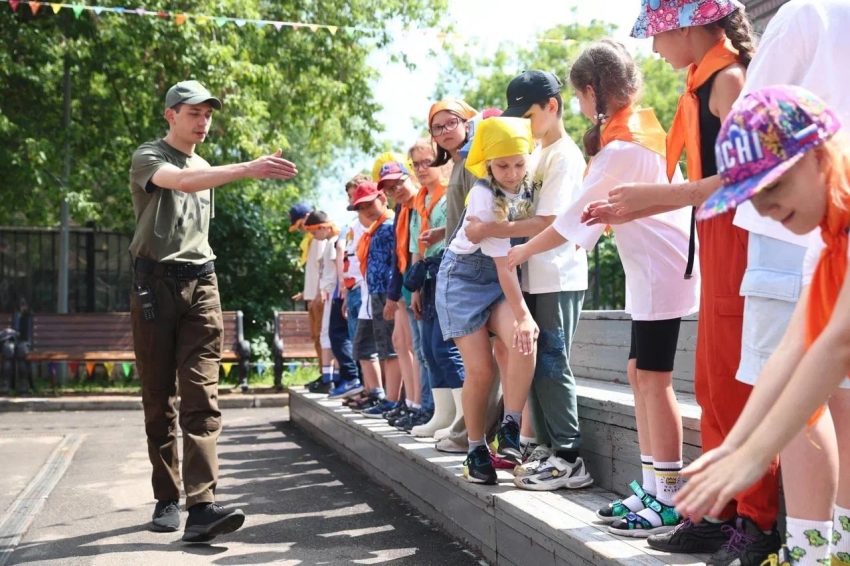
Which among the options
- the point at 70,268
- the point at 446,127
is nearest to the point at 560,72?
the point at 70,268

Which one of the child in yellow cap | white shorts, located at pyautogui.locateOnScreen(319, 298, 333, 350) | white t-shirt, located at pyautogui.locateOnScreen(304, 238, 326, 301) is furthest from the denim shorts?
white t-shirt, located at pyautogui.locateOnScreen(304, 238, 326, 301)

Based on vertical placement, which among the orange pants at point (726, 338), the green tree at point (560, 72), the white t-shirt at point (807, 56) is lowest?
the orange pants at point (726, 338)

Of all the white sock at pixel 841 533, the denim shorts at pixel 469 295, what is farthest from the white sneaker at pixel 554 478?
the white sock at pixel 841 533

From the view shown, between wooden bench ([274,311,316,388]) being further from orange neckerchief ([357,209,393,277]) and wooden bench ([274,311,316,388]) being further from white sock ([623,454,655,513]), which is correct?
white sock ([623,454,655,513])

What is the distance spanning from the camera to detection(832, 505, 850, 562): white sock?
2480mm

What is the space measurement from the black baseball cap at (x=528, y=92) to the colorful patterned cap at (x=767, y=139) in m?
2.86

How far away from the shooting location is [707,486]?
1692 mm

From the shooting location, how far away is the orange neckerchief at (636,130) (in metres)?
3.78

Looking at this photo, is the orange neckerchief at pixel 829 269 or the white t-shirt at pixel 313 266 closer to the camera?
the orange neckerchief at pixel 829 269

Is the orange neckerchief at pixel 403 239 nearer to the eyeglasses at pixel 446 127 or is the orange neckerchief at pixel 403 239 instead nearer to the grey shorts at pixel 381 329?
the grey shorts at pixel 381 329

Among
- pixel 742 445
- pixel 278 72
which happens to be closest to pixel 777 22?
pixel 742 445

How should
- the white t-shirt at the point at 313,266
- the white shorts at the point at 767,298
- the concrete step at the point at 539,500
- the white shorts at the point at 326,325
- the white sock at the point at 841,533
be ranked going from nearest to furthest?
1. the white sock at the point at 841,533
2. the white shorts at the point at 767,298
3. the concrete step at the point at 539,500
4. the white shorts at the point at 326,325
5. the white t-shirt at the point at 313,266

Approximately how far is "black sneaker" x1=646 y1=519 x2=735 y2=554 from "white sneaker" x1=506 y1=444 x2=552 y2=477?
1165 mm

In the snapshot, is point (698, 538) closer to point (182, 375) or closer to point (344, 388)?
point (182, 375)
